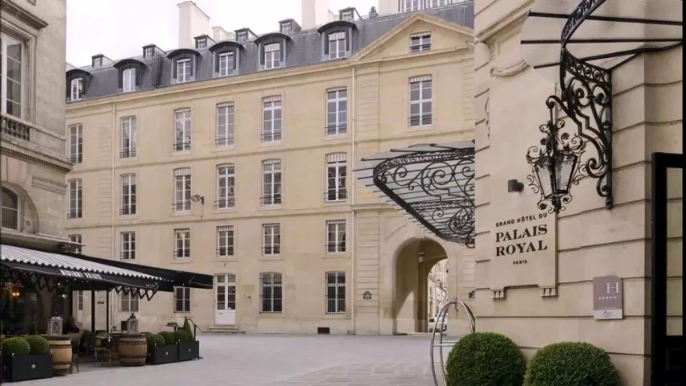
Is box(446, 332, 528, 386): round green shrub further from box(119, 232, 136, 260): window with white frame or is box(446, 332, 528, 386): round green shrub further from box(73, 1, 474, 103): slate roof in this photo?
box(119, 232, 136, 260): window with white frame

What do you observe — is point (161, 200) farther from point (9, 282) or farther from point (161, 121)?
point (9, 282)

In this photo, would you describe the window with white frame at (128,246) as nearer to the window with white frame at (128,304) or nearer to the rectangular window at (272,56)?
the window with white frame at (128,304)

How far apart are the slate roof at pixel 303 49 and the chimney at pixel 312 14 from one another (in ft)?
5.56

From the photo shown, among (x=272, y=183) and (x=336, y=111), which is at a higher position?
(x=336, y=111)

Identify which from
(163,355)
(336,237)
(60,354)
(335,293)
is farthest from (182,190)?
(60,354)

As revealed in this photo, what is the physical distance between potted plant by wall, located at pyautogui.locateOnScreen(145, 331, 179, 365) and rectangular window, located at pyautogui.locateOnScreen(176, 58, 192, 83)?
22.4m

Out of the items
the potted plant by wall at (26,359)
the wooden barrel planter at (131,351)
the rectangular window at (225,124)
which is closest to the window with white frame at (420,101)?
the rectangular window at (225,124)

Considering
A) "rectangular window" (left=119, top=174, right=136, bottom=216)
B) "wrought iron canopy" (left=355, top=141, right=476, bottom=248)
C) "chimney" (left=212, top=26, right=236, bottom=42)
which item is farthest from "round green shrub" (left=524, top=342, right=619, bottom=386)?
"chimney" (left=212, top=26, right=236, bottom=42)

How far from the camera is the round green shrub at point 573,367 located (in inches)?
267

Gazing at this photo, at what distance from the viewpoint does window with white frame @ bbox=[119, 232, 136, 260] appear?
37.7 meters

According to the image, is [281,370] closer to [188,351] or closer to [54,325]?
[188,351]

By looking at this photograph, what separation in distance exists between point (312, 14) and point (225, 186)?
9.58m

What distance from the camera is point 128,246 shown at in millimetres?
37969

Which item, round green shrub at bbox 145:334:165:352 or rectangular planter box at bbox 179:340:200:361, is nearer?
round green shrub at bbox 145:334:165:352
